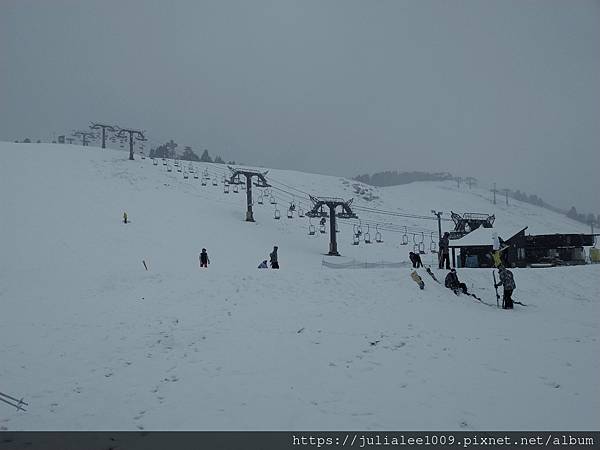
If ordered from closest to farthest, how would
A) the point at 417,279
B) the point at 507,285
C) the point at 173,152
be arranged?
the point at 507,285
the point at 417,279
the point at 173,152

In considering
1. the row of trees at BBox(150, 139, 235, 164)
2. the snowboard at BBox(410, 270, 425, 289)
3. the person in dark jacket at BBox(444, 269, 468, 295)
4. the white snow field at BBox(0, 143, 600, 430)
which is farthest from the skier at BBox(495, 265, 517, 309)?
the row of trees at BBox(150, 139, 235, 164)

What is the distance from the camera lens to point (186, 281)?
16078mm

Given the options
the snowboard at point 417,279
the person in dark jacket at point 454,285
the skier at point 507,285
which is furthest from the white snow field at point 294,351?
the skier at point 507,285

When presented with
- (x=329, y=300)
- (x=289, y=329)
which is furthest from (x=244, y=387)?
(x=329, y=300)

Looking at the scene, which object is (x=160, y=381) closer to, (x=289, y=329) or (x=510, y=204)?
(x=289, y=329)

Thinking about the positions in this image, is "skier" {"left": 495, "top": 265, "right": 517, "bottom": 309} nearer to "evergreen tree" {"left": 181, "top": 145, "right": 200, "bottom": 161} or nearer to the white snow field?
the white snow field

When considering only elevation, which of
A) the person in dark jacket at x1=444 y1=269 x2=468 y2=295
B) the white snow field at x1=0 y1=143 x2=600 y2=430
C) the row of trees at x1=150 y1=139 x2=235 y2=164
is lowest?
the white snow field at x1=0 y1=143 x2=600 y2=430

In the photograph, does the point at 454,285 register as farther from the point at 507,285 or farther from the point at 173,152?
the point at 173,152

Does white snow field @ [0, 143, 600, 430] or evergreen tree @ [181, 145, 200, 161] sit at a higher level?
evergreen tree @ [181, 145, 200, 161]

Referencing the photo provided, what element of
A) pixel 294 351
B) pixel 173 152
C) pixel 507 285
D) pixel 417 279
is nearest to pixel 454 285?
pixel 417 279

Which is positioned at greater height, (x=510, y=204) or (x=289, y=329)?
(x=510, y=204)

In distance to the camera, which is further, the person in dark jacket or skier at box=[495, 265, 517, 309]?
the person in dark jacket

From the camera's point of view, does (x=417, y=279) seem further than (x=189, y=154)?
No
